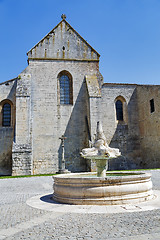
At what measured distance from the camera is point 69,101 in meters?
18.6

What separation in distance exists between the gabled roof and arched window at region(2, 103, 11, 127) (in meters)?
4.76

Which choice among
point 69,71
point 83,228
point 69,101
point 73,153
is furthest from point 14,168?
point 83,228

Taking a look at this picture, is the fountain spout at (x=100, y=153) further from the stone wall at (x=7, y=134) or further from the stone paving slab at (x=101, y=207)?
the stone wall at (x=7, y=134)

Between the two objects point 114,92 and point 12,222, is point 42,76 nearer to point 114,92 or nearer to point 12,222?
point 114,92

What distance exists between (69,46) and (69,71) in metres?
2.49

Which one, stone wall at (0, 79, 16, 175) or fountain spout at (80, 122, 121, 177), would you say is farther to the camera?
stone wall at (0, 79, 16, 175)

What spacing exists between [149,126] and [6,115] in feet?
40.6

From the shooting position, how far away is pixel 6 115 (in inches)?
723

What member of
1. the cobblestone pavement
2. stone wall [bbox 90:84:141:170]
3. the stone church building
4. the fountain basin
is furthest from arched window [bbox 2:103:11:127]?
the cobblestone pavement

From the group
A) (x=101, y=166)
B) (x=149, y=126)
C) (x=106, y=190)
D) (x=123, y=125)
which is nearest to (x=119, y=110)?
(x=123, y=125)

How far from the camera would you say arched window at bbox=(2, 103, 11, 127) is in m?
18.2

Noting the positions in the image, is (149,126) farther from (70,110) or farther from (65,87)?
(65,87)

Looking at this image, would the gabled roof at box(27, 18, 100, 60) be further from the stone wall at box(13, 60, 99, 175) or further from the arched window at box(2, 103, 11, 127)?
the arched window at box(2, 103, 11, 127)

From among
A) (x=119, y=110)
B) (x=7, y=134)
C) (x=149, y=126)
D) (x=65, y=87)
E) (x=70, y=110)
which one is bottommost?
(x=7, y=134)
